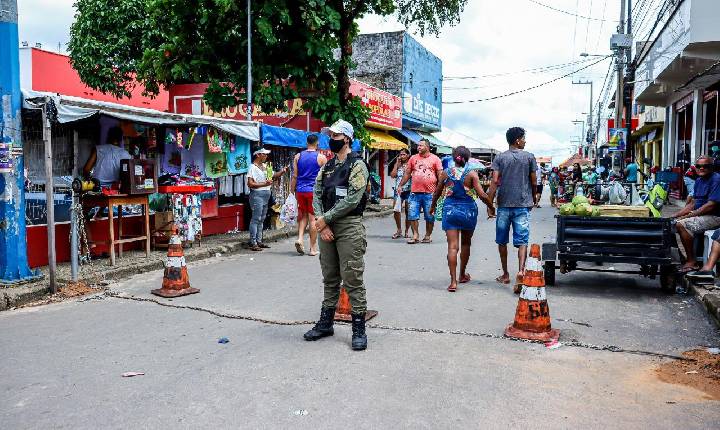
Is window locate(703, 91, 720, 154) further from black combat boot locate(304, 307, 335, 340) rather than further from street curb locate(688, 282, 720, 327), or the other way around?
black combat boot locate(304, 307, 335, 340)

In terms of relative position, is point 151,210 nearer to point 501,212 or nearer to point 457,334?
point 501,212

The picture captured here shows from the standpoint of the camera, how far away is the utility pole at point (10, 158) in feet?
22.8

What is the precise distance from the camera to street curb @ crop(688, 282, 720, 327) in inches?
239

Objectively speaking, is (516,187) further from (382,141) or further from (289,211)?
(382,141)

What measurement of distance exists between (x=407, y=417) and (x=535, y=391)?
3.36 ft

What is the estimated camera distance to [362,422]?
11.9 ft

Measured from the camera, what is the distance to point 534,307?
543 centimetres

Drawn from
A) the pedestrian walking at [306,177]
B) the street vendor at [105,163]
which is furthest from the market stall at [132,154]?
the pedestrian walking at [306,177]

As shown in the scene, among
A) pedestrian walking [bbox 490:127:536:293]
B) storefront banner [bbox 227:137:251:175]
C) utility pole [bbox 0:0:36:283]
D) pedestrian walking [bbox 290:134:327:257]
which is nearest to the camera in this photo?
utility pole [bbox 0:0:36:283]

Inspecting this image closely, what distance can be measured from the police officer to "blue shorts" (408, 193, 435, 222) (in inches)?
265

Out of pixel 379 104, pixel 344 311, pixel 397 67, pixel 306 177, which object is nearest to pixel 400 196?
pixel 306 177

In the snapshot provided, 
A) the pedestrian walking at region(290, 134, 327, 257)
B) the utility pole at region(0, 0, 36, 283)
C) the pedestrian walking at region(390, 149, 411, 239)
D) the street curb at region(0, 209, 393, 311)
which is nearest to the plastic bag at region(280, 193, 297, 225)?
the street curb at region(0, 209, 393, 311)

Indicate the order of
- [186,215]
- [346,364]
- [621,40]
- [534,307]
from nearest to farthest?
[346,364] < [534,307] < [186,215] < [621,40]

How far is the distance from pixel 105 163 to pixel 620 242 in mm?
7316
